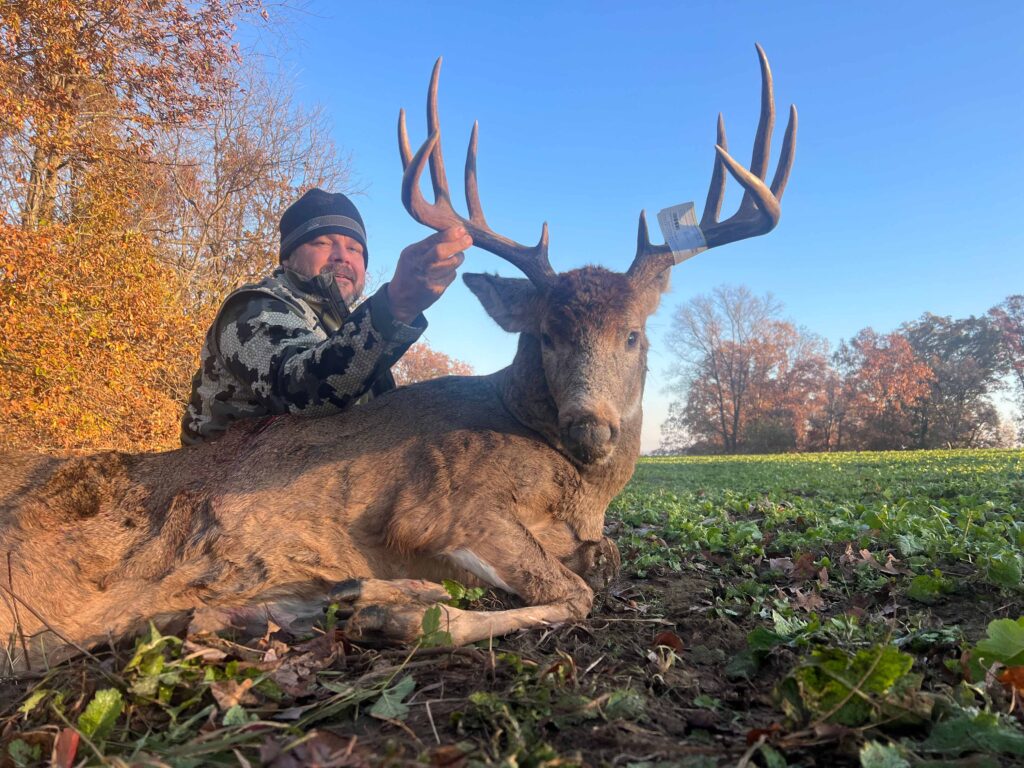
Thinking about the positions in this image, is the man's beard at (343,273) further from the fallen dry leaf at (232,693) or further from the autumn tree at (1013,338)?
the autumn tree at (1013,338)

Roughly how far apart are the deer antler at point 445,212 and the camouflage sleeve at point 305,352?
97 cm

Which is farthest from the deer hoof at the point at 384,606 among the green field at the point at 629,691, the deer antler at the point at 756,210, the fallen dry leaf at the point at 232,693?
the deer antler at the point at 756,210

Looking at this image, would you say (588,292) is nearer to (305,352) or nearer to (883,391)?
(305,352)

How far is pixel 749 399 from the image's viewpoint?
184 feet

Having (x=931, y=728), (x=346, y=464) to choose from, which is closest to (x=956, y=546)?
(x=931, y=728)

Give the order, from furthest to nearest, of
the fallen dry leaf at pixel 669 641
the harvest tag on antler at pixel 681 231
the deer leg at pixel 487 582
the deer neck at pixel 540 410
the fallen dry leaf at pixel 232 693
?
the harvest tag on antler at pixel 681 231 < the deer neck at pixel 540 410 < the deer leg at pixel 487 582 < the fallen dry leaf at pixel 669 641 < the fallen dry leaf at pixel 232 693

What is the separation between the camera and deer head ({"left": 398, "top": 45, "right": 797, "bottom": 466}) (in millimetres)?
3732

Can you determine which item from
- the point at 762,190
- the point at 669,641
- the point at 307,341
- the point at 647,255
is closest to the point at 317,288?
the point at 307,341

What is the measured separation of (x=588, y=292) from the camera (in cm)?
411

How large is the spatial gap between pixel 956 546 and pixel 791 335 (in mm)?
58114

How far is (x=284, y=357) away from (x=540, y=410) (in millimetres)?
1634

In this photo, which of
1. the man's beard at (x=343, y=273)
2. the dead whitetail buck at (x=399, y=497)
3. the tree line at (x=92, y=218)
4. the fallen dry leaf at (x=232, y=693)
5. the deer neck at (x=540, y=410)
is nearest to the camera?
the fallen dry leaf at (x=232, y=693)

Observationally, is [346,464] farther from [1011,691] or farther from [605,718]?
[1011,691]

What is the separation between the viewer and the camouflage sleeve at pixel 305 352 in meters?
3.62
